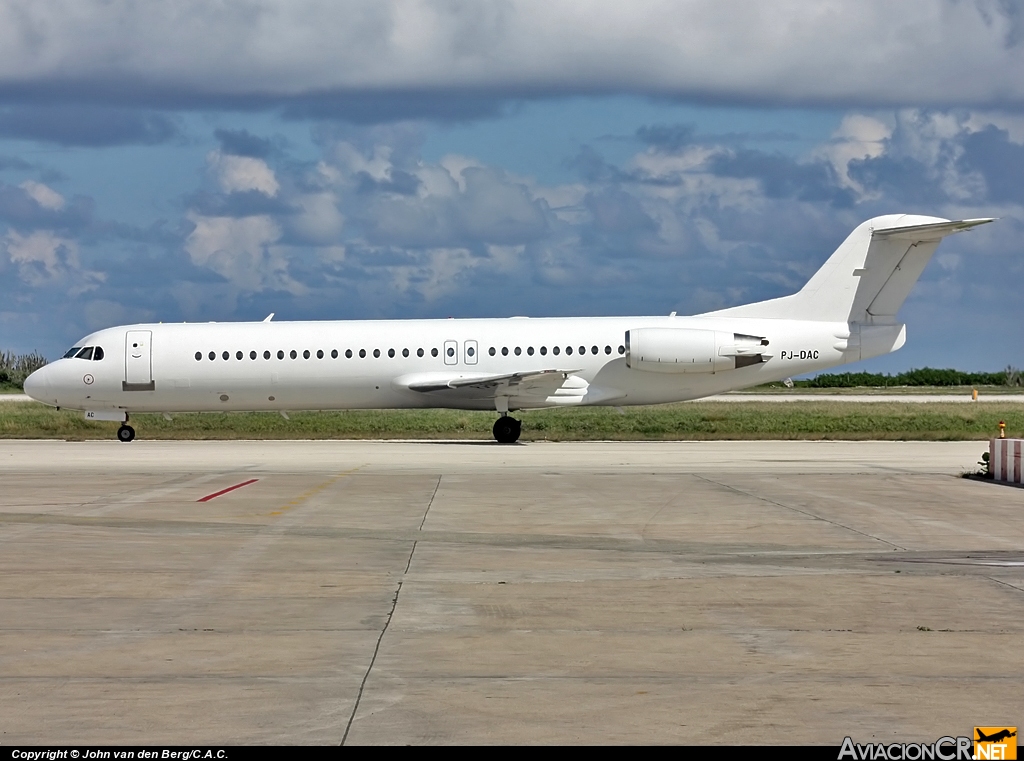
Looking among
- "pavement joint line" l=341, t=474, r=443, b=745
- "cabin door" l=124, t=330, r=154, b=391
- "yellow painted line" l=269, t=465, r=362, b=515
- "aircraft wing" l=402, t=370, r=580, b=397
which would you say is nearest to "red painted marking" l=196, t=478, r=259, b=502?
"yellow painted line" l=269, t=465, r=362, b=515

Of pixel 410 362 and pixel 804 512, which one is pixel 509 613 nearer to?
pixel 804 512

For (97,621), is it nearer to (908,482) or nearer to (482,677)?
(482,677)

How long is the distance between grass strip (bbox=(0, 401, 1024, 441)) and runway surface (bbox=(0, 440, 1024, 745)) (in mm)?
17498

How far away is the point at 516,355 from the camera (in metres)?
34.5

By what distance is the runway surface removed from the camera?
6.34 meters

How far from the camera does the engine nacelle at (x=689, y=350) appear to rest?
110ft

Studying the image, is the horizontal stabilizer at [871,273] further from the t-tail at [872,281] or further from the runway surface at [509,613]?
the runway surface at [509,613]

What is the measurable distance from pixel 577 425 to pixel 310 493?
2175cm

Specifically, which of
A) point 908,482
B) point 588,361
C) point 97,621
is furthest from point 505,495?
point 588,361

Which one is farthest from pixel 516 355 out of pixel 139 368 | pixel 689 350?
pixel 139 368

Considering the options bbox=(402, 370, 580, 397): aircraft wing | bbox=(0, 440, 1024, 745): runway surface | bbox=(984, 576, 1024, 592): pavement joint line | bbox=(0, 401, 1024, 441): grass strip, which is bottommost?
bbox=(984, 576, 1024, 592): pavement joint line

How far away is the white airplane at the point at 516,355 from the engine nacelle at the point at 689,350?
0.04 meters

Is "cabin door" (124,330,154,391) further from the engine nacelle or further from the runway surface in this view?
the runway surface

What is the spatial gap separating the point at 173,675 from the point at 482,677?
1.86 metres
